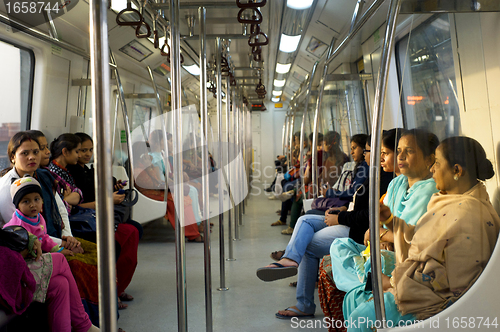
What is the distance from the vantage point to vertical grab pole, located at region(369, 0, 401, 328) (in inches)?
62.5

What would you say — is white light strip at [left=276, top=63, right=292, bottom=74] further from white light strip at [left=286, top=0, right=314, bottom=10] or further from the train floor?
the train floor

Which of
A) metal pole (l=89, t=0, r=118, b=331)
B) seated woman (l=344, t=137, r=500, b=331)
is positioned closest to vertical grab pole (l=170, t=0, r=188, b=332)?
metal pole (l=89, t=0, r=118, b=331)

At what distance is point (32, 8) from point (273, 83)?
8.53m

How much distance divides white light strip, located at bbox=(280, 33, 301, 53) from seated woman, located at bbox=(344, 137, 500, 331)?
14.3 feet

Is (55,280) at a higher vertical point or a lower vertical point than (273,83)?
lower

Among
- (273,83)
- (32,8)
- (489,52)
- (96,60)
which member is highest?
(273,83)

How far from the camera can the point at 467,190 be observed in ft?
5.17

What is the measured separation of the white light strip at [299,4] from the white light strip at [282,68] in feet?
11.5

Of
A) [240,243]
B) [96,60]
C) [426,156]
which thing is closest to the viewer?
[96,60]

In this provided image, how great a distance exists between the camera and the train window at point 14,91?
266 cm

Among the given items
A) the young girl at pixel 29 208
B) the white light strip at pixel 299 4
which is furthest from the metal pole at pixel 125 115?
the white light strip at pixel 299 4

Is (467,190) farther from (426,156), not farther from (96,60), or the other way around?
(96,60)


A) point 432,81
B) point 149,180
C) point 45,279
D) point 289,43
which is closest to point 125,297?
point 45,279

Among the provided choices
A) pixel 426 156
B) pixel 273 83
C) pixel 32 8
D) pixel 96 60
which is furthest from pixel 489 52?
pixel 273 83
